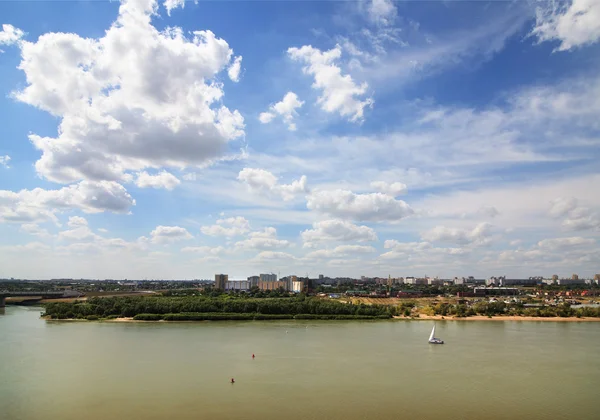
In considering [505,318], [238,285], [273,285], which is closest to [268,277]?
[238,285]

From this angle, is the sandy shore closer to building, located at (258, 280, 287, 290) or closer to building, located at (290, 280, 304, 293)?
building, located at (290, 280, 304, 293)

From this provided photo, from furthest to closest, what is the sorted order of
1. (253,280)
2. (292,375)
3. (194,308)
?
(253,280), (194,308), (292,375)

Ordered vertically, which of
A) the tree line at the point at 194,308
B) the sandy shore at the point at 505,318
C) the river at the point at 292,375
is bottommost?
the river at the point at 292,375

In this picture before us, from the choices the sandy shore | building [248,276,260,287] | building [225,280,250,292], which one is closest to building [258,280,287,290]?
building [248,276,260,287]

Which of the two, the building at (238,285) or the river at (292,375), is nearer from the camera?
the river at (292,375)

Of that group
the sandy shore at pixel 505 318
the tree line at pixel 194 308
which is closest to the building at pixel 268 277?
the tree line at pixel 194 308

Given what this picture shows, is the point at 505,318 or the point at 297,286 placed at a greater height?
the point at 297,286

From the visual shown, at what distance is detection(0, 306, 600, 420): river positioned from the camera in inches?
722

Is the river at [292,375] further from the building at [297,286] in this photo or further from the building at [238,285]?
the building at [238,285]

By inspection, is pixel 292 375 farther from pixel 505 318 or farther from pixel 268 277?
pixel 268 277

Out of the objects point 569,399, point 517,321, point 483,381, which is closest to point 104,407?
point 483,381

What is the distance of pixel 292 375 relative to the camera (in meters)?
23.8

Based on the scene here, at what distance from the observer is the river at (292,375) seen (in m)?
18.3

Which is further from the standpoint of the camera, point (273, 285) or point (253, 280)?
point (253, 280)
